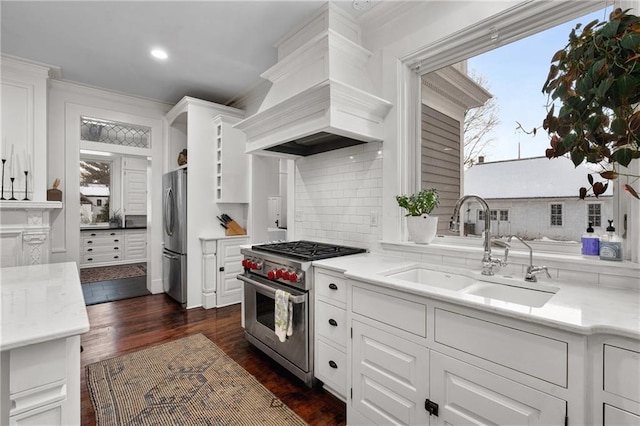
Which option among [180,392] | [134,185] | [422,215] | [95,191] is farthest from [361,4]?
[95,191]

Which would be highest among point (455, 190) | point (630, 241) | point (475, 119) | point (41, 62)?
point (41, 62)

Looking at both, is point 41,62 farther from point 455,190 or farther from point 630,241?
point 630,241

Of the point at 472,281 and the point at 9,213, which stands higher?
the point at 9,213

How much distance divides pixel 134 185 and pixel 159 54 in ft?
15.6

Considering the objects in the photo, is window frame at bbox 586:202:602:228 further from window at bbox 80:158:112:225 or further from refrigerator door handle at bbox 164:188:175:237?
window at bbox 80:158:112:225

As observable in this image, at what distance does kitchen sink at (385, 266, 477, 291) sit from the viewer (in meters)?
1.77

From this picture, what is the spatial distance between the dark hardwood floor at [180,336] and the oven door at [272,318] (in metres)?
0.17

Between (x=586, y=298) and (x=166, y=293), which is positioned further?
(x=166, y=293)

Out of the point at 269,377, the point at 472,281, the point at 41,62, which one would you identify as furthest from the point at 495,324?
the point at 41,62

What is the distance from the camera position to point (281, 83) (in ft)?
8.58

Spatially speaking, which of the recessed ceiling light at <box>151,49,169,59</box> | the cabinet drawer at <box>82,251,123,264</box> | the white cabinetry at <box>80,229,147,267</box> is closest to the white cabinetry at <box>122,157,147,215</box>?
the white cabinetry at <box>80,229,147,267</box>

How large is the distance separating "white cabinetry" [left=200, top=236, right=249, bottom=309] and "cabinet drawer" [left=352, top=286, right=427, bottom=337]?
2477mm

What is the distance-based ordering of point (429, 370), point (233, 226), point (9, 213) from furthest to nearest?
point (233, 226) → point (9, 213) → point (429, 370)

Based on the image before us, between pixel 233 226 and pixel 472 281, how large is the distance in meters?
3.17
